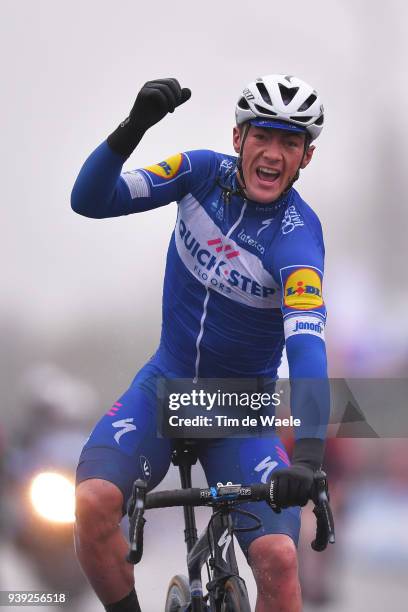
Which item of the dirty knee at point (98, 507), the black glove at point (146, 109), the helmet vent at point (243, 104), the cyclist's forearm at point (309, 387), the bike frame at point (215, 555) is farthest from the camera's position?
the helmet vent at point (243, 104)

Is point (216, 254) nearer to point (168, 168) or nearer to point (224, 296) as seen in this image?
point (224, 296)

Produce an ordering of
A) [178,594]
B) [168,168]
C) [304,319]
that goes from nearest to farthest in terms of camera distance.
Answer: [304,319], [168,168], [178,594]

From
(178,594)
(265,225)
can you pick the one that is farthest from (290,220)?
(178,594)

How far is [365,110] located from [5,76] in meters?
3.46

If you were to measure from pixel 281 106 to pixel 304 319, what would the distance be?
3.03 feet

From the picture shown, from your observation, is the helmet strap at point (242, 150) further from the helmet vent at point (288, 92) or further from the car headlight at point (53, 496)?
the car headlight at point (53, 496)

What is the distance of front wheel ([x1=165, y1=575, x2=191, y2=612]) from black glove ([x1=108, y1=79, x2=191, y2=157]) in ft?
6.13

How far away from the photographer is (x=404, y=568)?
309 inches

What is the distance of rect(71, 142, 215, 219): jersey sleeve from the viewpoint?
439cm

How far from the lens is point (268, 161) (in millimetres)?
4523

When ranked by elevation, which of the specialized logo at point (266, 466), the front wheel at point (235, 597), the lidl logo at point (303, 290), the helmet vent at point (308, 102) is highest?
the helmet vent at point (308, 102)

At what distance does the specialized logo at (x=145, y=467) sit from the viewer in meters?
4.49

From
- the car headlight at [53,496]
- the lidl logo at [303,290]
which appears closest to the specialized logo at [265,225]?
the lidl logo at [303,290]

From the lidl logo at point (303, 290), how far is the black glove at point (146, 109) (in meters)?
0.80
